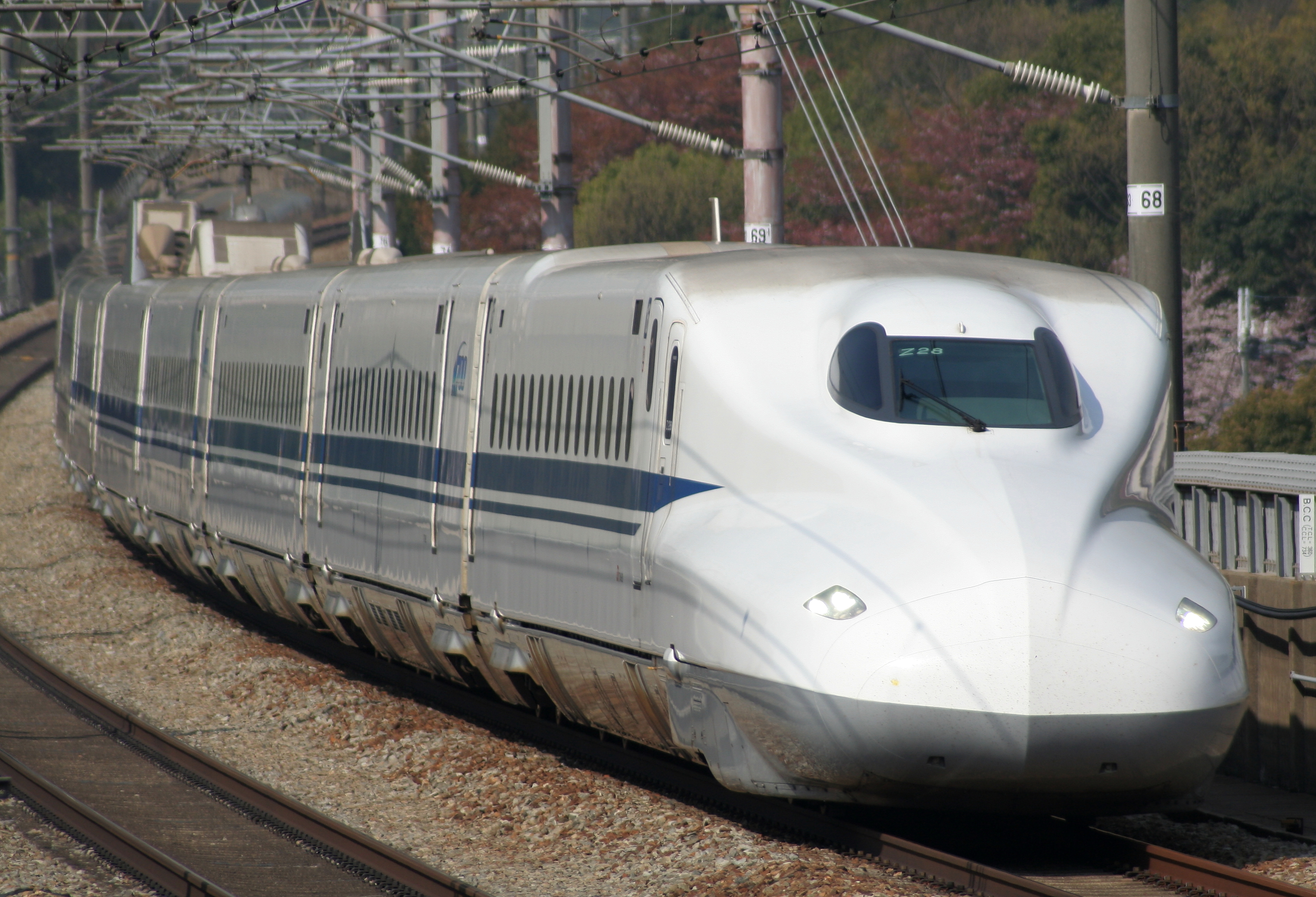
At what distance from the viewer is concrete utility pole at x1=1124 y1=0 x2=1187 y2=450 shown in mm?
11875

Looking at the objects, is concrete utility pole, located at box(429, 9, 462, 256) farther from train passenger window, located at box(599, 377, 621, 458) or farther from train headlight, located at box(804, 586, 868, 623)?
train headlight, located at box(804, 586, 868, 623)

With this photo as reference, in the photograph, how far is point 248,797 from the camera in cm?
1079

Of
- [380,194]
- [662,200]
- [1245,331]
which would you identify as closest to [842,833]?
[1245,331]

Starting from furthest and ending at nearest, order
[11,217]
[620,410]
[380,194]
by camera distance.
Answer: [11,217] → [380,194] → [620,410]

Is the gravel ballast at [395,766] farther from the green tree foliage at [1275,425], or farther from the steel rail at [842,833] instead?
the green tree foliage at [1275,425]

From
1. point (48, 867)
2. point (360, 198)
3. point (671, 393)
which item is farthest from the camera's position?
point (360, 198)

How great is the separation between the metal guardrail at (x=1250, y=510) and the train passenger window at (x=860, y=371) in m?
2.75

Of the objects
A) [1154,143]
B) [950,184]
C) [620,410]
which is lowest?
[620,410]

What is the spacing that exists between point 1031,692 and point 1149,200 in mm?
5695

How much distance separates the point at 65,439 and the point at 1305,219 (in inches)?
1187

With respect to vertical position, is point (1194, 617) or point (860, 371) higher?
point (860, 371)

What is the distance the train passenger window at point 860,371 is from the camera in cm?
843

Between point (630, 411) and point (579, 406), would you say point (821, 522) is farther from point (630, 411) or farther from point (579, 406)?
point (579, 406)

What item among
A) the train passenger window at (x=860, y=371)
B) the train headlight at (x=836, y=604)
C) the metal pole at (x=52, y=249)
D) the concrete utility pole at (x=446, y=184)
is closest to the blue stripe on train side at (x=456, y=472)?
the train passenger window at (x=860, y=371)
